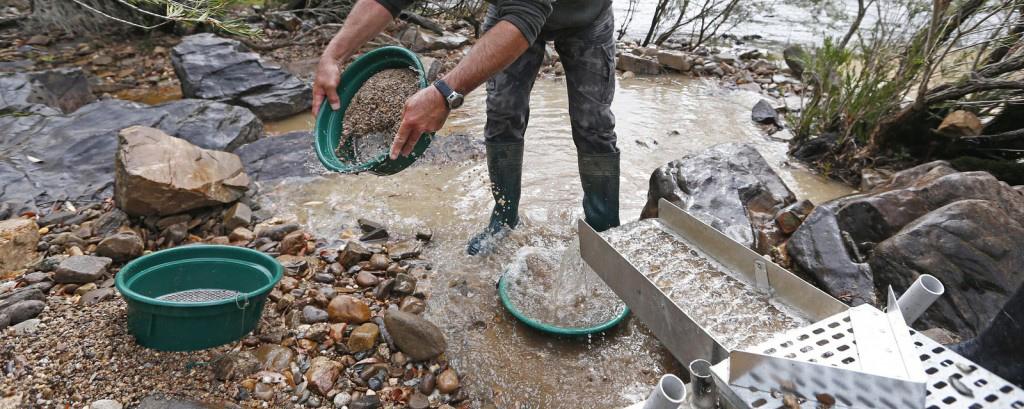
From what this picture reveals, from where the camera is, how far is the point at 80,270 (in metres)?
2.28

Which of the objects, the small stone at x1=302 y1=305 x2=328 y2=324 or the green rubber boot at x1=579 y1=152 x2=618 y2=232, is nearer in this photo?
the small stone at x1=302 y1=305 x2=328 y2=324

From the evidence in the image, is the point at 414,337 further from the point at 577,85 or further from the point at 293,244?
the point at 577,85

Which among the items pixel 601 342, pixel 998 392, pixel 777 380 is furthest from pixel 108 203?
pixel 998 392

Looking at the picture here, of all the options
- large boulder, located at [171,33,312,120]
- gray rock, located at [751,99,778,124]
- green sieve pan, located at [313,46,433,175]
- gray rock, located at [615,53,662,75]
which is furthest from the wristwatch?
gray rock, located at [615,53,662,75]

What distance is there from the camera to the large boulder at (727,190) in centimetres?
265

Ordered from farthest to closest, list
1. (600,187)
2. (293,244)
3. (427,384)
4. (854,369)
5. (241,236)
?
(241,236) < (293,244) < (600,187) < (427,384) < (854,369)

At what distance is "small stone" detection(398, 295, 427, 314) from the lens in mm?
2314

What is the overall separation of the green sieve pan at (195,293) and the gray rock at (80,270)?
0.48m

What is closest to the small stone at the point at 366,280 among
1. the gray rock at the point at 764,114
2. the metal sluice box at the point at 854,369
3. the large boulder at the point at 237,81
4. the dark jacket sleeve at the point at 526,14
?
the dark jacket sleeve at the point at 526,14

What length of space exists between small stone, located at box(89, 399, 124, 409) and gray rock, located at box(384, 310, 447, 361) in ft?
2.64

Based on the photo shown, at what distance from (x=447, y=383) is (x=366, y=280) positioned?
70cm

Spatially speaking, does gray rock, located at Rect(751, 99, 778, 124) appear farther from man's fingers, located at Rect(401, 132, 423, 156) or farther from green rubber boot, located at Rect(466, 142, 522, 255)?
man's fingers, located at Rect(401, 132, 423, 156)

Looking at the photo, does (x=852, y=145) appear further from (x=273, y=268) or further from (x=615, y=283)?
(x=273, y=268)

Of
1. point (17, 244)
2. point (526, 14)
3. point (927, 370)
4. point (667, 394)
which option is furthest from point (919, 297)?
point (17, 244)
